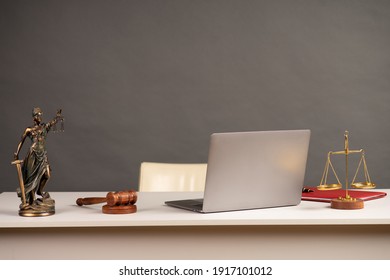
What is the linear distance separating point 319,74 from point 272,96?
1.38 feet

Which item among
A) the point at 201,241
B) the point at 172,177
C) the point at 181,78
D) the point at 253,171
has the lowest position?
the point at 201,241

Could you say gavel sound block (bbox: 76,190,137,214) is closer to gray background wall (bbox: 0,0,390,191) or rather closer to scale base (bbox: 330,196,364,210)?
scale base (bbox: 330,196,364,210)

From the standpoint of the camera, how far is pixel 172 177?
3.21 metres

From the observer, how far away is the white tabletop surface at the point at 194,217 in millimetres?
1951

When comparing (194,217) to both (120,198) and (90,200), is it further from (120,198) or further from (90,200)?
(90,200)

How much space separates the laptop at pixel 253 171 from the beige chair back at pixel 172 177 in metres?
0.90

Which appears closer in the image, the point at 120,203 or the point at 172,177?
the point at 120,203

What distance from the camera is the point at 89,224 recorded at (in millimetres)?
1953

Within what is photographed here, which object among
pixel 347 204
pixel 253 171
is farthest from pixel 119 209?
pixel 347 204

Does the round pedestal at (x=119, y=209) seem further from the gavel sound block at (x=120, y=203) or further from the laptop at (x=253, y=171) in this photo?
the laptop at (x=253, y=171)

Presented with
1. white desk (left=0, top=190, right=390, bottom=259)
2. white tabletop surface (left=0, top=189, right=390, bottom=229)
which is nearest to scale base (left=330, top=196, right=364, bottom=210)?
white tabletop surface (left=0, top=189, right=390, bottom=229)

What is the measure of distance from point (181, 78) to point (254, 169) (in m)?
2.77

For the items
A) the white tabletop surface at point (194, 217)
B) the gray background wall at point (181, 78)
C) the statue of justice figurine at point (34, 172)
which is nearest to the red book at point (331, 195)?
the white tabletop surface at point (194, 217)
